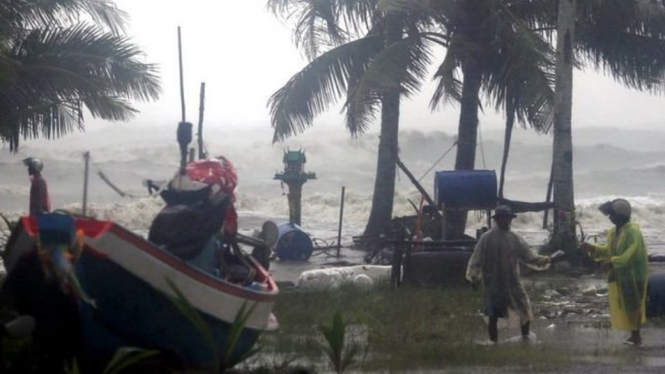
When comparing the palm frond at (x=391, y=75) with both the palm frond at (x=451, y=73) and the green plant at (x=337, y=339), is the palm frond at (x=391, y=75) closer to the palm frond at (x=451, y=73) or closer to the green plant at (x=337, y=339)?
the palm frond at (x=451, y=73)

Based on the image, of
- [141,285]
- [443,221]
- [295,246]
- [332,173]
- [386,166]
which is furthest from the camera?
[332,173]

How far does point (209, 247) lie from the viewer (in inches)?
419

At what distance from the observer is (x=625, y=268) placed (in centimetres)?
1263

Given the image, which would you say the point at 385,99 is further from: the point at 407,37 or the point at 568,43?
the point at 568,43

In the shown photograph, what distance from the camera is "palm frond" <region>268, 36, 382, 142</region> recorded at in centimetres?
2509

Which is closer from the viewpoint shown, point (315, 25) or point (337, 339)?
point (337, 339)

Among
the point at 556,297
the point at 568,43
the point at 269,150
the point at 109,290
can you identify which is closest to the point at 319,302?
the point at 556,297

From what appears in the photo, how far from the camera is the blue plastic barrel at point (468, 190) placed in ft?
68.0

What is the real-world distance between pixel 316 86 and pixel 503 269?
1290 cm

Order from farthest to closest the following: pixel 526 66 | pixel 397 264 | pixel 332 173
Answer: pixel 332 173, pixel 526 66, pixel 397 264

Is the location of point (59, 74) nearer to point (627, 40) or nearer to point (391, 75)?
point (391, 75)

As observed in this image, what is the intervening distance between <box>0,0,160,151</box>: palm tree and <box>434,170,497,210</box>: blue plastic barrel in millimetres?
5845

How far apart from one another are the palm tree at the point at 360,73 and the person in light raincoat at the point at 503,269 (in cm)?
1052

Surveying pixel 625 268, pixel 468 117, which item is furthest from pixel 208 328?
pixel 468 117
